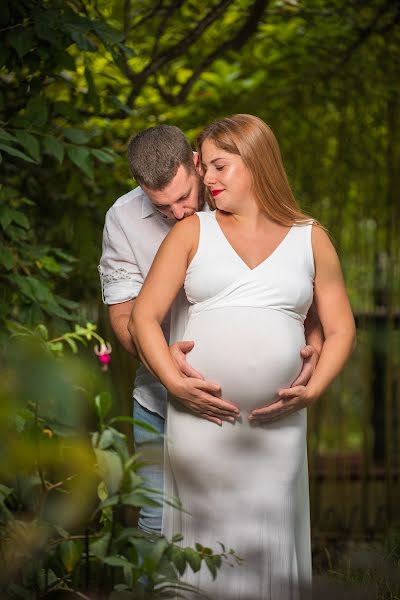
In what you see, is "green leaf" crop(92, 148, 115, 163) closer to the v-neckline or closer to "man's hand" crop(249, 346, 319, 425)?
the v-neckline

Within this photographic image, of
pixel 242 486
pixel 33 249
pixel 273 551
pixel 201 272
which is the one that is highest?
pixel 33 249

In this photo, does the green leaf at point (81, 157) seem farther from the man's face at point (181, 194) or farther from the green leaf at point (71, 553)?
the green leaf at point (71, 553)

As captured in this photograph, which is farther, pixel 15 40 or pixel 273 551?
pixel 15 40

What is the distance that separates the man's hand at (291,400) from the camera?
2.09m

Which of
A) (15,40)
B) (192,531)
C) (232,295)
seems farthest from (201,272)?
(15,40)

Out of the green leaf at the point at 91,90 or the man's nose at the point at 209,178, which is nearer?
the man's nose at the point at 209,178

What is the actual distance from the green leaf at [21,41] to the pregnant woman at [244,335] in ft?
2.38

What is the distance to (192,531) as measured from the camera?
2.20 m

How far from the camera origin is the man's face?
7.75 ft

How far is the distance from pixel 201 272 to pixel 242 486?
483 millimetres

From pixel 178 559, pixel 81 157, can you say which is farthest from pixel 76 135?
pixel 178 559

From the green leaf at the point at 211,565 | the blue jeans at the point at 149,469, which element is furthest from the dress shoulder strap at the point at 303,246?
the green leaf at the point at 211,565

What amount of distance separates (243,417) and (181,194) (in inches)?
23.2

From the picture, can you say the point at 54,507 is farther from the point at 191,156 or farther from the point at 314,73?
the point at 314,73
